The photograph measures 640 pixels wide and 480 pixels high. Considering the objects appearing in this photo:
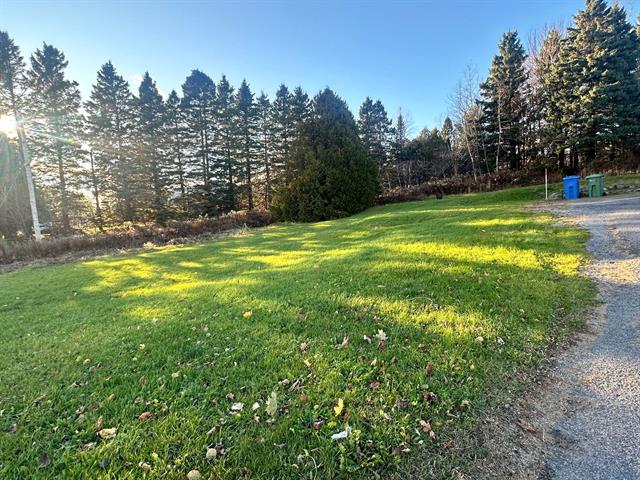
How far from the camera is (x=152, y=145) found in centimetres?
2786

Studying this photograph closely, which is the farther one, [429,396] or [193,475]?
[429,396]

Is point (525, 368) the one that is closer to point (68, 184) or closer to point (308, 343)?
point (308, 343)

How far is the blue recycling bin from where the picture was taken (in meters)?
15.1

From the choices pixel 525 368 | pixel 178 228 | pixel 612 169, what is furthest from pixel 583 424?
pixel 612 169

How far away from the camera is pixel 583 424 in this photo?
2.35 meters

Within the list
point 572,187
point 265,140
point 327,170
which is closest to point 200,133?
point 265,140

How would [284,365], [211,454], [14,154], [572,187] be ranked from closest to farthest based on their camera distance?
[211,454] < [284,365] < [572,187] < [14,154]

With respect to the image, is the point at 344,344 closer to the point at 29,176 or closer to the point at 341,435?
the point at 341,435

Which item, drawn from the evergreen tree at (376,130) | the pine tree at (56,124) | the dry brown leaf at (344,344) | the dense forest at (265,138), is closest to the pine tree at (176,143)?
the dense forest at (265,138)

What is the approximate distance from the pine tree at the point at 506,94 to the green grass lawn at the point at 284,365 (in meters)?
27.4

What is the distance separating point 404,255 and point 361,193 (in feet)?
53.6

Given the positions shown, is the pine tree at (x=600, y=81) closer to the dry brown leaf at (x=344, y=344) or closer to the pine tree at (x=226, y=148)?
the dry brown leaf at (x=344, y=344)

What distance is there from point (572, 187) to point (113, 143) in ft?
110

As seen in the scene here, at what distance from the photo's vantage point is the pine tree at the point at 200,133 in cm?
2892
